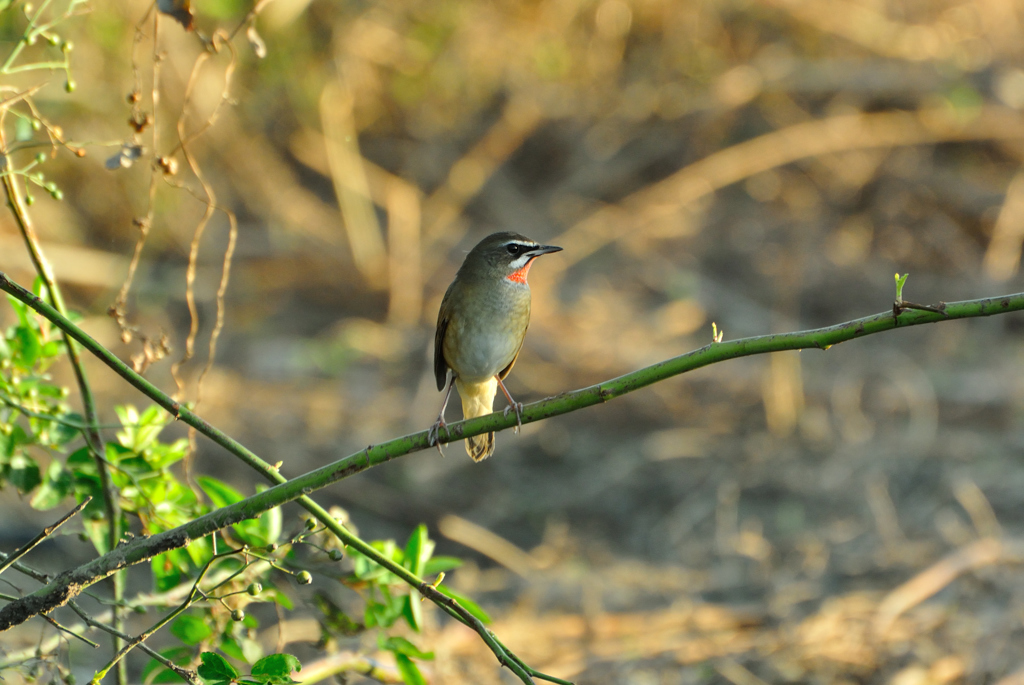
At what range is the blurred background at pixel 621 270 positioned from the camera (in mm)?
6711

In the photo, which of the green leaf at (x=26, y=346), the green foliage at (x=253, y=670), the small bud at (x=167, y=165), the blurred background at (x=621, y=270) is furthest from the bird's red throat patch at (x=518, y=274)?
the blurred background at (x=621, y=270)

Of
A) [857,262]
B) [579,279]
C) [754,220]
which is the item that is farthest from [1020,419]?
[579,279]

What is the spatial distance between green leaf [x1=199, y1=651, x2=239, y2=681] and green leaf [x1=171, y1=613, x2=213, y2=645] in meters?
0.65

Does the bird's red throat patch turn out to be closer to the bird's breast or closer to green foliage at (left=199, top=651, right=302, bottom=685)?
the bird's breast

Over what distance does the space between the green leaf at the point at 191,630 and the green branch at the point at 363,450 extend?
574mm

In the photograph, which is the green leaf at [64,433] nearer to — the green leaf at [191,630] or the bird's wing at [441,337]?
the green leaf at [191,630]

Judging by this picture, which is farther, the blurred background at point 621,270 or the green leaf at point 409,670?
the blurred background at point 621,270

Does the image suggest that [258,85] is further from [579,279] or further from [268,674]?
[268,674]

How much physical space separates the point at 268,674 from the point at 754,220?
985 cm

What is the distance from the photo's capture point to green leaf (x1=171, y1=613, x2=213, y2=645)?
103 inches

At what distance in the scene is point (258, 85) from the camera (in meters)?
10.8

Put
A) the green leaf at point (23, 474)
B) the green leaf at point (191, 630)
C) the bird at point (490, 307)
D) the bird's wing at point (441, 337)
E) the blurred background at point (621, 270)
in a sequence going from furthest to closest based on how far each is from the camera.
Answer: the blurred background at point (621, 270) → the bird's wing at point (441, 337) → the bird at point (490, 307) → the green leaf at point (23, 474) → the green leaf at point (191, 630)

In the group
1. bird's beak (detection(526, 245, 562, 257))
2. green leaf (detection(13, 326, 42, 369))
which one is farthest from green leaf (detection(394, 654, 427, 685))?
bird's beak (detection(526, 245, 562, 257))

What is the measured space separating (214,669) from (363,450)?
598 mm
